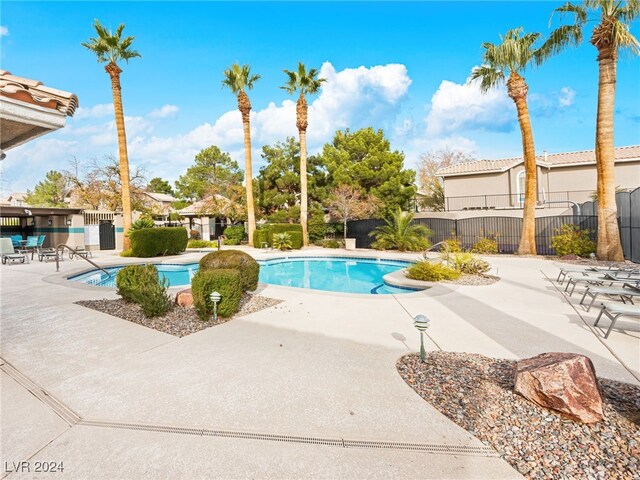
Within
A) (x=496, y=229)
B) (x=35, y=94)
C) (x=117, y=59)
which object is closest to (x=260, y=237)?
(x=117, y=59)

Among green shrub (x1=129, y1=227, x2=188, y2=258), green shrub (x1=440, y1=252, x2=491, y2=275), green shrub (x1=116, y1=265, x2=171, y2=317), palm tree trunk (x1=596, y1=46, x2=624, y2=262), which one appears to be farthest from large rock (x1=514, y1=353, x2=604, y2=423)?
green shrub (x1=129, y1=227, x2=188, y2=258)

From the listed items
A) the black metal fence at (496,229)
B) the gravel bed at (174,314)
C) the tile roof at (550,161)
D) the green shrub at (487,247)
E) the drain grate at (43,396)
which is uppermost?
the tile roof at (550,161)

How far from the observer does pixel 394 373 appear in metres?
3.51

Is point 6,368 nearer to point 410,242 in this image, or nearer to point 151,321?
point 151,321

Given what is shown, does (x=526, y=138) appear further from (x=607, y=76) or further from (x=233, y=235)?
(x=233, y=235)

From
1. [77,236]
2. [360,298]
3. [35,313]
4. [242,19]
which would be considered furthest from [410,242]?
[77,236]

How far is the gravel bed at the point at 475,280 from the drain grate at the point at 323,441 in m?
6.73

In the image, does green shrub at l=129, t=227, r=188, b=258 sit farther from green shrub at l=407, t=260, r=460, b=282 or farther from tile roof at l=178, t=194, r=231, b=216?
green shrub at l=407, t=260, r=460, b=282

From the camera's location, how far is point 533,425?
252 centimetres

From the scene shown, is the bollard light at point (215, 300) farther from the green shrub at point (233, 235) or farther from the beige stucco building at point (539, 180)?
the beige stucco building at point (539, 180)

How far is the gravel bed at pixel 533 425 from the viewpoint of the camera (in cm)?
211

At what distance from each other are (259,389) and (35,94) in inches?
134

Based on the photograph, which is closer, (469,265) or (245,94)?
(469,265)

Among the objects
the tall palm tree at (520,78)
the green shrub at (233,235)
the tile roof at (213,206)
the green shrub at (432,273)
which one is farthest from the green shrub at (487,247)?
the tile roof at (213,206)
